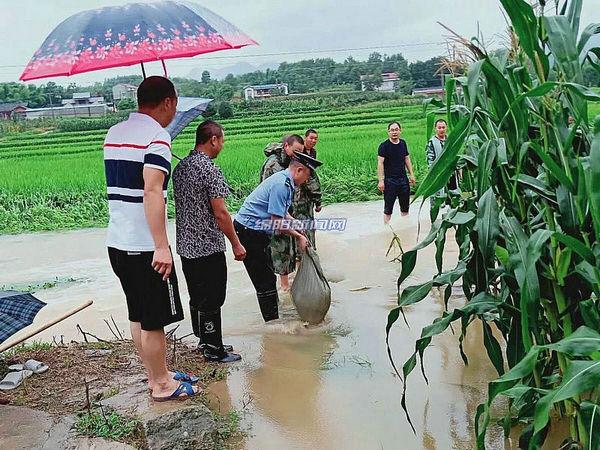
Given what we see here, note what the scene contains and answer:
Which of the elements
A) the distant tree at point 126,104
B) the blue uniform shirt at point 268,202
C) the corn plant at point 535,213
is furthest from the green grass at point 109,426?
the distant tree at point 126,104

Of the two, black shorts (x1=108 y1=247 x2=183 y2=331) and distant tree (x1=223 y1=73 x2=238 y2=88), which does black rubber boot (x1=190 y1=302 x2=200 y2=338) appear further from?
distant tree (x1=223 y1=73 x2=238 y2=88)

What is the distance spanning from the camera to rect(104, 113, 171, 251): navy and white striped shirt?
3428mm

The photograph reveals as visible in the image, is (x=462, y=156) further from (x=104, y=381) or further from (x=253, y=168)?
(x=253, y=168)

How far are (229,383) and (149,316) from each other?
2.92 feet

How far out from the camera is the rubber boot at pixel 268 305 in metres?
5.19

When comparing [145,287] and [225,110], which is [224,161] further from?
[145,287]

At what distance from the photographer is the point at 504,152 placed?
8.80 ft

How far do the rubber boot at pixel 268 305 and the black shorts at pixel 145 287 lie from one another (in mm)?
1631

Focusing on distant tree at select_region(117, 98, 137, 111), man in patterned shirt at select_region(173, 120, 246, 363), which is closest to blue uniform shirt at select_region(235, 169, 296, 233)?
man in patterned shirt at select_region(173, 120, 246, 363)

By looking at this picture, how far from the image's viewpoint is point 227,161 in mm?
14750

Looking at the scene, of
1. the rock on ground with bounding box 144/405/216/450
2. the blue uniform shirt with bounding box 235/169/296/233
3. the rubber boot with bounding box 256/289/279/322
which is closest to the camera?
the rock on ground with bounding box 144/405/216/450

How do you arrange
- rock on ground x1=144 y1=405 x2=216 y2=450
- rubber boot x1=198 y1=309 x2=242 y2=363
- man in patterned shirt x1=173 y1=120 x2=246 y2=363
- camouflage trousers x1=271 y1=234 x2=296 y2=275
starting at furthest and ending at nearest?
1. camouflage trousers x1=271 y1=234 x2=296 y2=275
2. rubber boot x1=198 y1=309 x2=242 y2=363
3. man in patterned shirt x1=173 y1=120 x2=246 y2=363
4. rock on ground x1=144 y1=405 x2=216 y2=450

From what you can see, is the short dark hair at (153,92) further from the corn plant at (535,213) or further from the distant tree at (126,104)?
the distant tree at (126,104)

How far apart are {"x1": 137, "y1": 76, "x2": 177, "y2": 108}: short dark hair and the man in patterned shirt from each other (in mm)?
664
